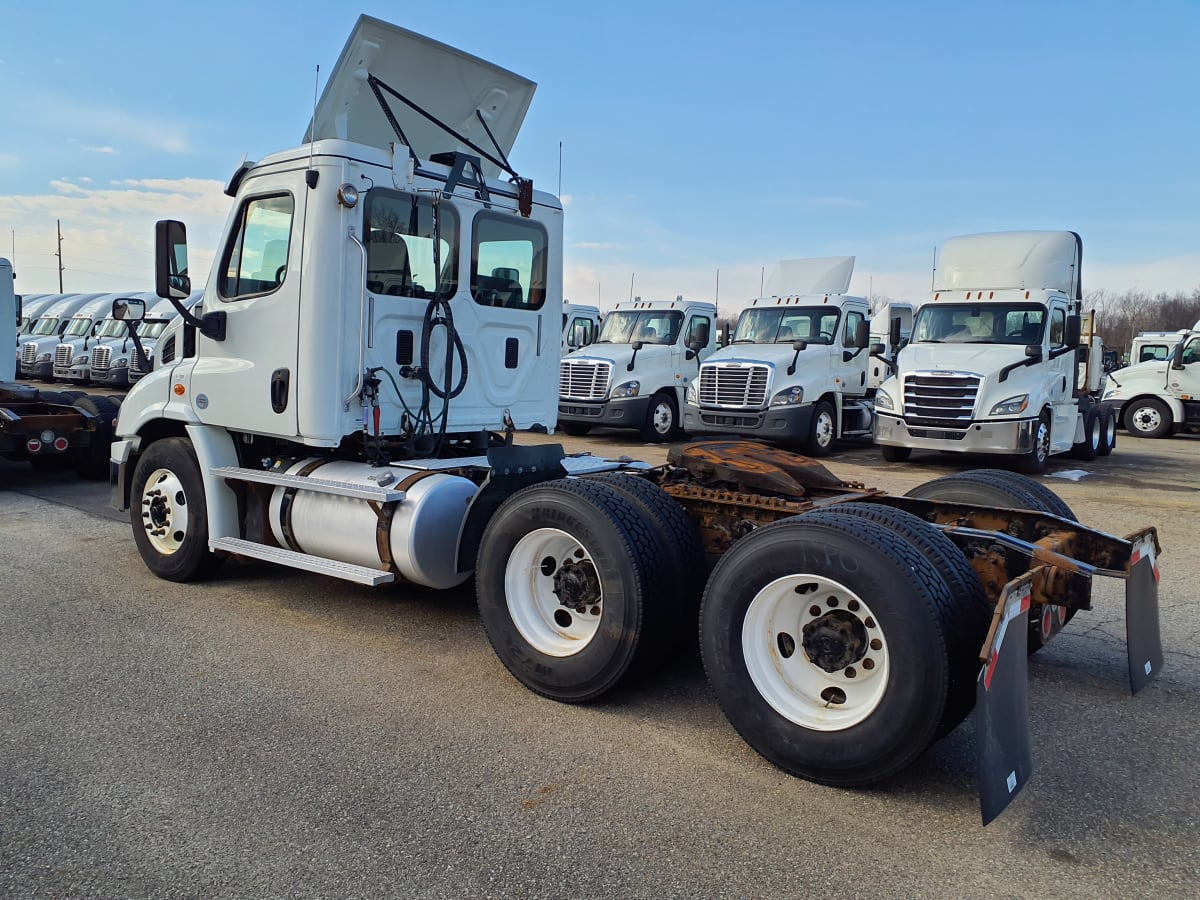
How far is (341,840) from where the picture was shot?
309cm

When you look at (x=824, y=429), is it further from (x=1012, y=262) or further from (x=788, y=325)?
(x=1012, y=262)

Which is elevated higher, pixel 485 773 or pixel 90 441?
pixel 90 441

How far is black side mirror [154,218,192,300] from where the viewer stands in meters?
5.68

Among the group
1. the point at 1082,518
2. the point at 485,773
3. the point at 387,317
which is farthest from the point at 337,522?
the point at 1082,518

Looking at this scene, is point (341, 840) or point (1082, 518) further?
point (1082, 518)

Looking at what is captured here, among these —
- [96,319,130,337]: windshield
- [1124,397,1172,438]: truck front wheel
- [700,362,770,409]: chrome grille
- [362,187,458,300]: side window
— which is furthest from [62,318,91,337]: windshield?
[1124,397,1172,438]: truck front wheel

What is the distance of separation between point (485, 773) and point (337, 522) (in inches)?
92.1

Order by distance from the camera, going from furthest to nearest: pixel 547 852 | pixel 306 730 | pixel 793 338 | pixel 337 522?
1. pixel 793 338
2. pixel 337 522
3. pixel 306 730
4. pixel 547 852

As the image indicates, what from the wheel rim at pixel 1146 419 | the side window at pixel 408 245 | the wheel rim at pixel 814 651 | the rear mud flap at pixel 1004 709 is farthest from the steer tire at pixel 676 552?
the wheel rim at pixel 1146 419

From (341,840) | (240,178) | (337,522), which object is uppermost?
(240,178)

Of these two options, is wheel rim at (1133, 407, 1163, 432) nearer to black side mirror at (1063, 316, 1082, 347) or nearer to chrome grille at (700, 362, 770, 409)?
black side mirror at (1063, 316, 1082, 347)

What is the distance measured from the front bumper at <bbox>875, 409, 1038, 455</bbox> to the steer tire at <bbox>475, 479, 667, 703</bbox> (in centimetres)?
1027

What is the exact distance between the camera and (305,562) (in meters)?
5.47

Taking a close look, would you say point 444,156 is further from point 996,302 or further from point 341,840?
point 996,302
